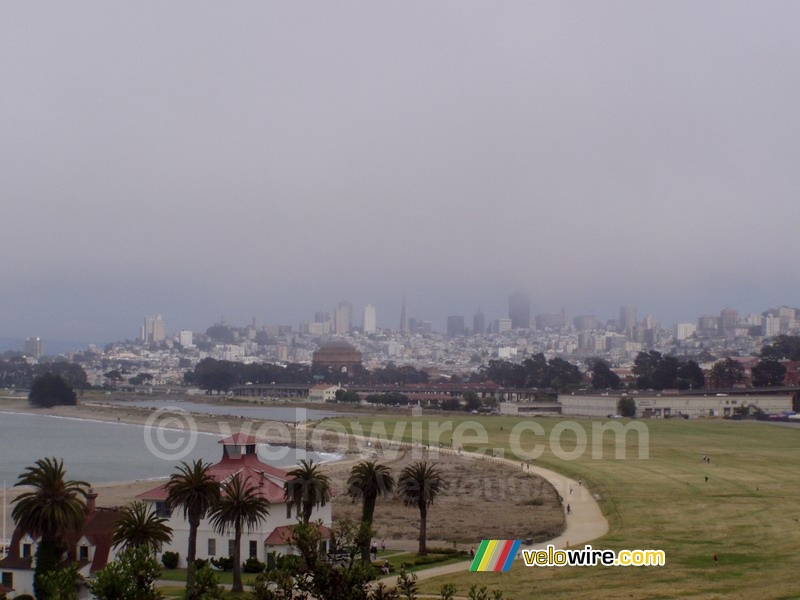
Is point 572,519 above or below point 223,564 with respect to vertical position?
above

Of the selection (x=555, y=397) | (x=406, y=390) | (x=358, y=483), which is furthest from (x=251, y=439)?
(x=406, y=390)

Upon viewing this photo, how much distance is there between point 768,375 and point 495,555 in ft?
327

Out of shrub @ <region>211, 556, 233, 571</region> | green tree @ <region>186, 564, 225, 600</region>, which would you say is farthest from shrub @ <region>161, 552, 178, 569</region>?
green tree @ <region>186, 564, 225, 600</region>

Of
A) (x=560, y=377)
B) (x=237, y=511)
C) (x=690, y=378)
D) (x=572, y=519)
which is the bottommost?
(x=572, y=519)

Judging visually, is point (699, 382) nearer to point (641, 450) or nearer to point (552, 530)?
point (641, 450)

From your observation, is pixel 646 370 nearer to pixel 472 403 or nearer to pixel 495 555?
pixel 472 403

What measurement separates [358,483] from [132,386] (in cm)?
16032

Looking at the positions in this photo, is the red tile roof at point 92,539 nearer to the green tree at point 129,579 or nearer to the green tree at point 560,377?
the green tree at point 129,579

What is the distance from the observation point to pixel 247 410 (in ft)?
433

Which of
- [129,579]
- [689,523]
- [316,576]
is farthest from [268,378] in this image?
[316,576]

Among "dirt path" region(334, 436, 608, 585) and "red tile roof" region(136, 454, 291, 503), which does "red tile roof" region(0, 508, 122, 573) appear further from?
"dirt path" region(334, 436, 608, 585)

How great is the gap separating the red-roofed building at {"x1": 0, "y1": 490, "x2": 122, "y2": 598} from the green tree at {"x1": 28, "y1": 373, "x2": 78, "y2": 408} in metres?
112

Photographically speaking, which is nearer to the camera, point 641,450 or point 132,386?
point 641,450

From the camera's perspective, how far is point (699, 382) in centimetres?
12462
